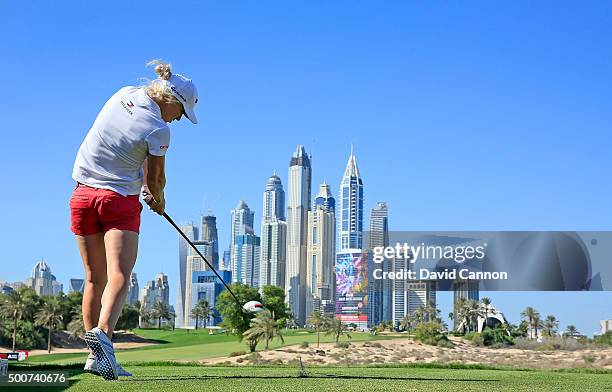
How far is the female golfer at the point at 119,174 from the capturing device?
492cm

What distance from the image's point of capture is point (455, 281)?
7256cm

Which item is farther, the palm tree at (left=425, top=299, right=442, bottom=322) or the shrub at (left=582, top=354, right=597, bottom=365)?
the palm tree at (left=425, top=299, right=442, bottom=322)

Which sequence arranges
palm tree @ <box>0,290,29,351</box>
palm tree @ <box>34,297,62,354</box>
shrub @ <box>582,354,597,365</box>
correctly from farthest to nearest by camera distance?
palm tree @ <box>34,297,62,354</box> < palm tree @ <box>0,290,29,351</box> < shrub @ <box>582,354,597,365</box>

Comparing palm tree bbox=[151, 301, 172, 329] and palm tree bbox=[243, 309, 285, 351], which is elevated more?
palm tree bbox=[243, 309, 285, 351]

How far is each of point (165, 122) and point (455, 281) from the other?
69544mm

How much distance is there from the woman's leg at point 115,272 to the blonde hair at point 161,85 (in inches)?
35.3

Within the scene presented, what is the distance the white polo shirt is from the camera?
4.95m

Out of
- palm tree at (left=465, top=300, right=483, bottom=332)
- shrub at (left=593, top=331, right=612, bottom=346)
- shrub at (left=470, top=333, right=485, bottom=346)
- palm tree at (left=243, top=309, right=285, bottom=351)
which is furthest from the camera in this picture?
palm tree at (left=465, top=300, right=483, bottom=332)

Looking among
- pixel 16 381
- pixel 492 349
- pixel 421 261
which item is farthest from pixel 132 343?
pixel 16 381

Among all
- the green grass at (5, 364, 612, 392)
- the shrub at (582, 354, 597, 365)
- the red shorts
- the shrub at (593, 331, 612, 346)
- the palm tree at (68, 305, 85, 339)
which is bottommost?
the palm tree at (68, 305, 85, 339)

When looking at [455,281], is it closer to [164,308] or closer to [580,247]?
[580,247]

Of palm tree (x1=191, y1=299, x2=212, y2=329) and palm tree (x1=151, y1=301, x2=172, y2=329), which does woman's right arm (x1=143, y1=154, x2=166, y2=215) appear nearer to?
palm tree (x1=191, y1=299, x2=212, y2=329)

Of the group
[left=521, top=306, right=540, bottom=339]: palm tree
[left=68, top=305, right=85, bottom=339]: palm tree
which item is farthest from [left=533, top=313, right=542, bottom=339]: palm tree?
[left=68, top=305, right=85, bottom=339]: palm tree

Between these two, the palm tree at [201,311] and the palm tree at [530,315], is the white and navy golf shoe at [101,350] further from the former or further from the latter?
the palm tree at [201,311]
